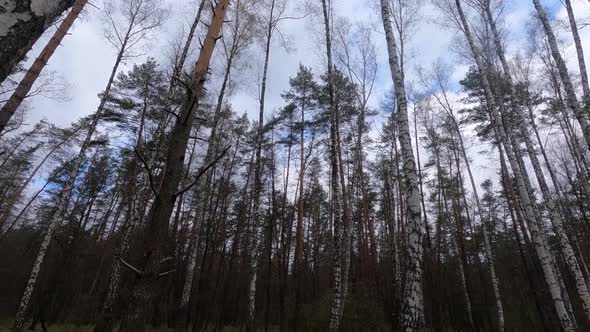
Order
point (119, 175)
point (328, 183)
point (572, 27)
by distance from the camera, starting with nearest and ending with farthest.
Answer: point (572, 27), point (119, 175), point (328, 183)

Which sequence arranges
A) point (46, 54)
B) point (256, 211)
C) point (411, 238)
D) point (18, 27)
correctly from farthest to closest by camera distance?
1. point (256, 211)
2. point (46, 54)
3. point (411, 238)
4. point (18, 27)

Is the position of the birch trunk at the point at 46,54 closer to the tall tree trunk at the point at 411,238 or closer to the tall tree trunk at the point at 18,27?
the tall tree trunk at the point at 18,27

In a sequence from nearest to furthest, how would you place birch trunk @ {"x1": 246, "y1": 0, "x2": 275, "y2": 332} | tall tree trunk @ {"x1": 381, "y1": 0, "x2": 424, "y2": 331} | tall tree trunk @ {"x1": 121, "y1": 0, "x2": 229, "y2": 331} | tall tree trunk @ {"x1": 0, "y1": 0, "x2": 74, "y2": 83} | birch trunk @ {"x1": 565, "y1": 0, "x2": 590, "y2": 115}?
tall tree trunk @ {"x1": 0, "y1": 0, "x2": 74, "y2": 83} → tall tree trunk @ {"x1": 121, "y1": 0, "x2": 229, "y2": 331} → tall tree trunk @ {"x1": 381, "y1": 0, "x2": 424, "y2": 331} → birch trunk @ {"x1": 565, "y1": 0, "x2": 590, "y2": 115} → birch trunk @ {"x1": 246, "y1": 0, "x2": 275, "y2": 332}

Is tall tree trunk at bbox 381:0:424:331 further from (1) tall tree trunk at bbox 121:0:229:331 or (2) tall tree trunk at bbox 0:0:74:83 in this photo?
(2) tall tree trunk at bbox 0:0:74:83

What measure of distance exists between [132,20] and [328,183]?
14982 millimetres

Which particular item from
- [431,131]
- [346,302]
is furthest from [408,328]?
[431,131]

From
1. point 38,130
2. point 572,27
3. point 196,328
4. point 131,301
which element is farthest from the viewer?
point 38,130

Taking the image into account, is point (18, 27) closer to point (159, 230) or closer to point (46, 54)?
point (159, 230)

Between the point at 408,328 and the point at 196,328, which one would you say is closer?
the point at 408,328

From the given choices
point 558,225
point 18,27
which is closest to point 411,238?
point 18,27

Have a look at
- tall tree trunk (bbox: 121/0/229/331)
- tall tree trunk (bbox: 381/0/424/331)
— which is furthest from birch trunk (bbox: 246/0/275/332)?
tall tree trunk (bbox: 121/0/229/331)

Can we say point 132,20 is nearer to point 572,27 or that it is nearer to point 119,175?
point 119,175

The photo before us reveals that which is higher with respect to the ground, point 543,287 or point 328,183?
point 328,183

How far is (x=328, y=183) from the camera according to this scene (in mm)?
20828
